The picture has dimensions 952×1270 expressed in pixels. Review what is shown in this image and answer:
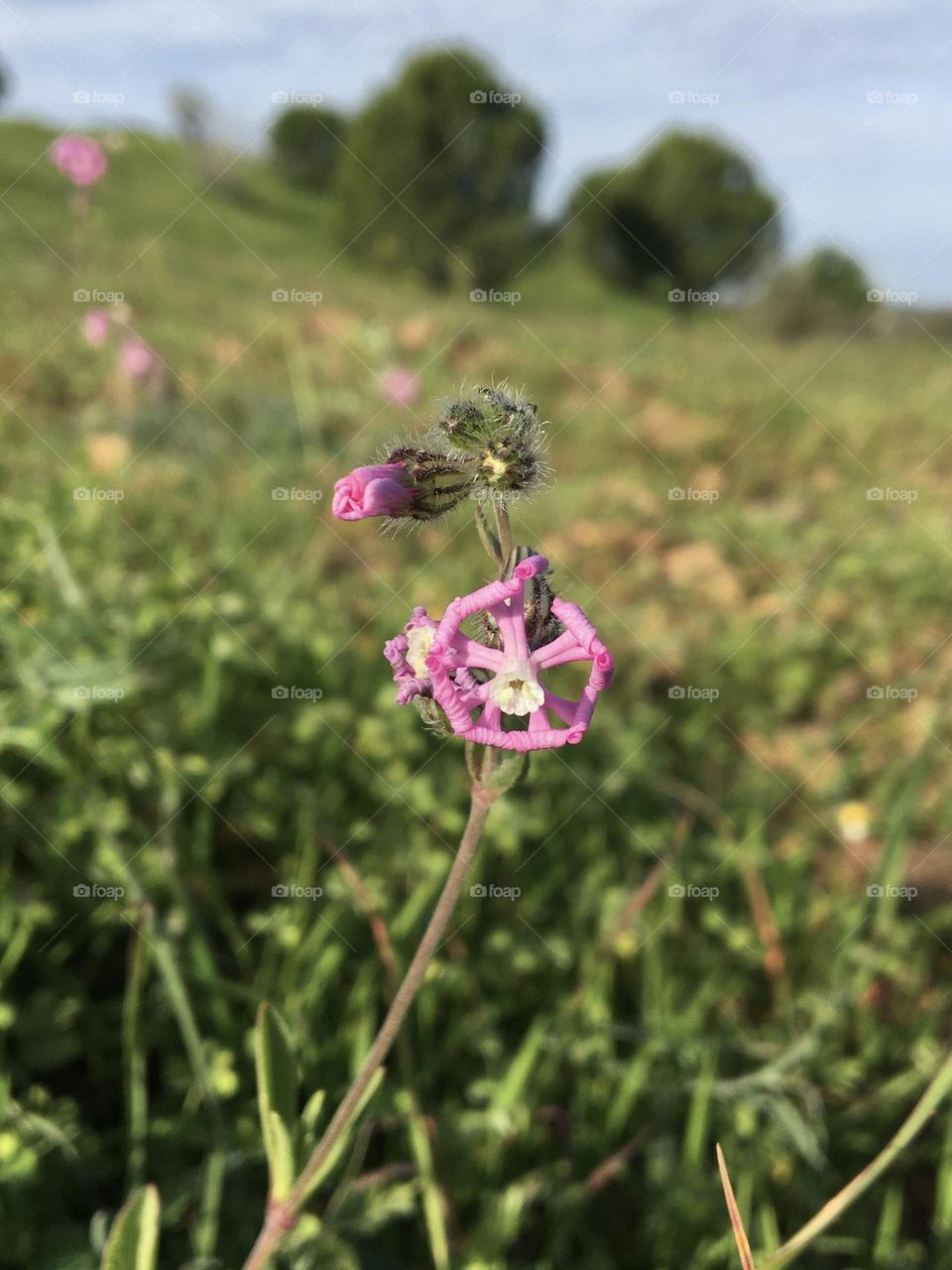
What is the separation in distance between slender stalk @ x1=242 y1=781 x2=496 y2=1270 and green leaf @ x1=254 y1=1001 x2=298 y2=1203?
3 centimetres

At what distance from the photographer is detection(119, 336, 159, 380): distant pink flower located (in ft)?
16.7

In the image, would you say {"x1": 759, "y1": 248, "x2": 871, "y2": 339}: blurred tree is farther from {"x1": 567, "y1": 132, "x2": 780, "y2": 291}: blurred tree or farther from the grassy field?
the grassy field

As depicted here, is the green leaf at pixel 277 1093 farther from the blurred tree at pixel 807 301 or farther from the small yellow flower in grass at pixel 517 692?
the blurred tree at pixel 807 301

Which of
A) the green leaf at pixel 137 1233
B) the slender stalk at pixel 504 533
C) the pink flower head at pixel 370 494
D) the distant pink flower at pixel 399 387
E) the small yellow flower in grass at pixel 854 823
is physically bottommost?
the green leaf at pixel 137 1233

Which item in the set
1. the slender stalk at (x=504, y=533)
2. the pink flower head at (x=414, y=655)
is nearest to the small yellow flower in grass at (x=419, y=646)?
the pink flower head at (x=414, y=655)

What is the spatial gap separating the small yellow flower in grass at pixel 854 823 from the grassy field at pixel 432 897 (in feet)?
0.16

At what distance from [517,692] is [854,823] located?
2517mm

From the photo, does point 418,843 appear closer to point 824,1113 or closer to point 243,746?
point 243,746

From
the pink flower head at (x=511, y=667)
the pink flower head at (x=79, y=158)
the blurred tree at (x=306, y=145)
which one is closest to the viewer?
the pink flower head at (x=511, y=667)

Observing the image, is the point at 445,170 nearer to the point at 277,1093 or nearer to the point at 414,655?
the point at 414,655

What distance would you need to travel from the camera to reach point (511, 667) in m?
1.14

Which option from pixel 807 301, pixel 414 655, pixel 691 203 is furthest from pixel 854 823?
pixel 691 203

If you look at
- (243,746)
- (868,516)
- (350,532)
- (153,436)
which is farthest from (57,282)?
(243,746)

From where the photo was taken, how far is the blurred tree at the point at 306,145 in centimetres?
4706
